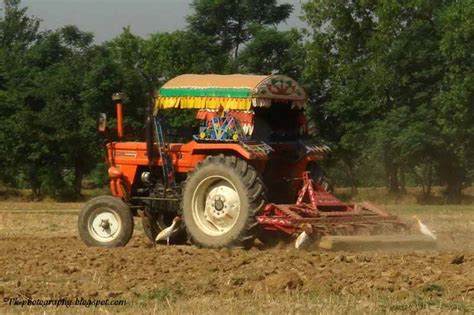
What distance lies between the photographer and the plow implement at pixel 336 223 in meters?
12.6

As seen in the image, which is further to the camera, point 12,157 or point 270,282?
point 12,157

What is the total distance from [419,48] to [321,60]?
4.67 m

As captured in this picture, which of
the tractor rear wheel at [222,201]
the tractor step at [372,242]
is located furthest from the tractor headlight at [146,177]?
the tractor step at [372,242]

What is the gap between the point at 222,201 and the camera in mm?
13359

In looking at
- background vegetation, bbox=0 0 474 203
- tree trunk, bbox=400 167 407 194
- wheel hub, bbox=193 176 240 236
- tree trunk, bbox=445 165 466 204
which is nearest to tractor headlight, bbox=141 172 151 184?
wheel hub, bbox=193 176 240 236

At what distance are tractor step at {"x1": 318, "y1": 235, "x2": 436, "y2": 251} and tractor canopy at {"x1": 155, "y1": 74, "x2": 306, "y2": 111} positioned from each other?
2.19m

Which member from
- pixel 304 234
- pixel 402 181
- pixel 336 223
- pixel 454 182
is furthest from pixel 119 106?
pixel 402 181

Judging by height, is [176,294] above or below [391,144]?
below

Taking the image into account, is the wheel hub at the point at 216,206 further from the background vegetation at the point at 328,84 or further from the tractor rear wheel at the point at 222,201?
the background vegetation at the point at 328,84

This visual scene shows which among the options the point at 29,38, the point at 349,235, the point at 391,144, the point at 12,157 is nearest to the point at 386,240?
the point at 349,235

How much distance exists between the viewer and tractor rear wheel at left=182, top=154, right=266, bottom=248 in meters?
12.9

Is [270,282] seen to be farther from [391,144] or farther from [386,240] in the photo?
[391,144]

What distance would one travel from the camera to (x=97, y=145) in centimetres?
3928

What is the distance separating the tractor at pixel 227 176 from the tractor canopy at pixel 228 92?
0.02 meters
